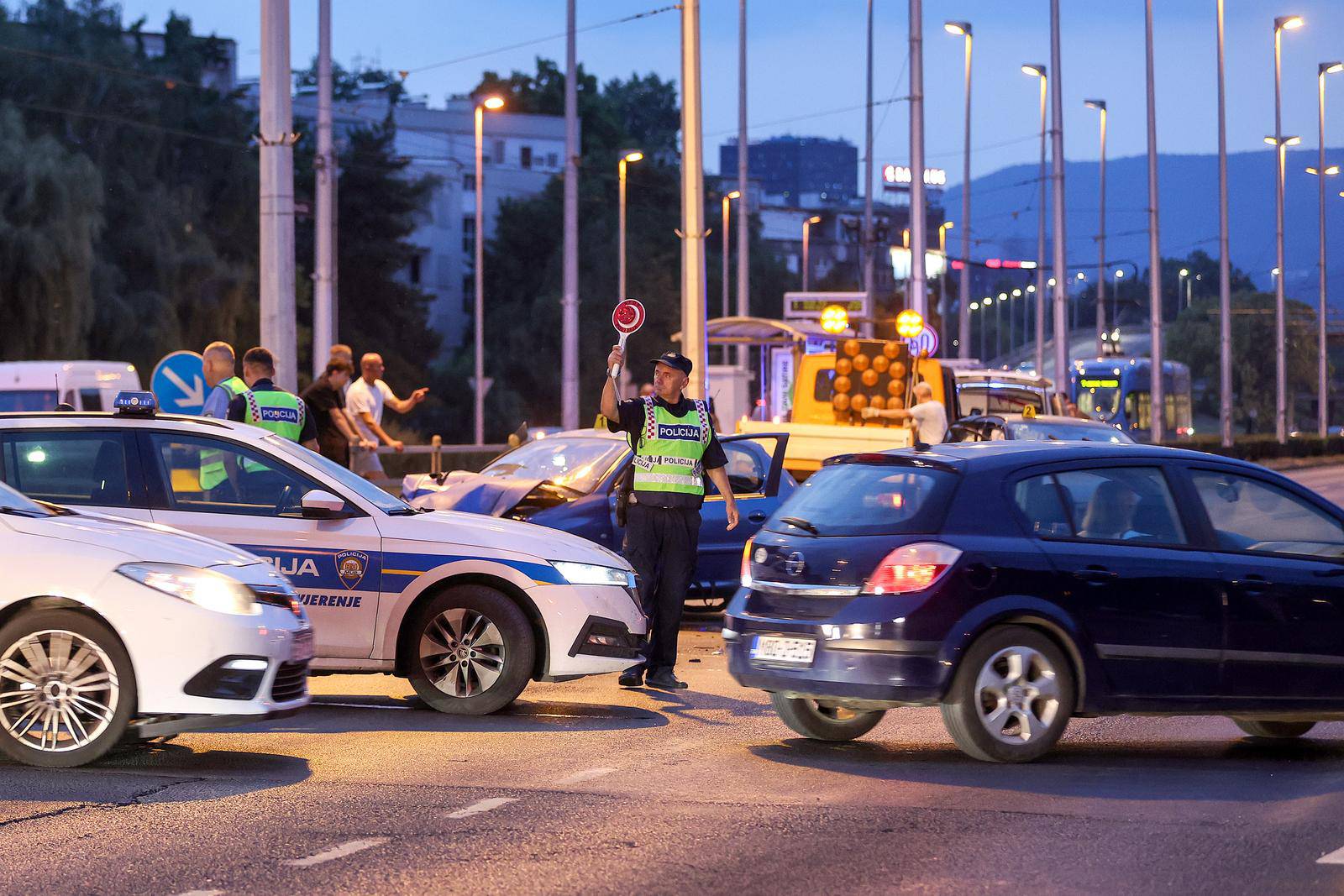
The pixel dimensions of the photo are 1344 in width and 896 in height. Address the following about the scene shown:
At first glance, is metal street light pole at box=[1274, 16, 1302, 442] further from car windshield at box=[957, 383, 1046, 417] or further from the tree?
the tree

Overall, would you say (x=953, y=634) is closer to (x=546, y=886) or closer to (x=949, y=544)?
(x=949, y=544)

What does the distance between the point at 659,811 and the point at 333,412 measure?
773cm

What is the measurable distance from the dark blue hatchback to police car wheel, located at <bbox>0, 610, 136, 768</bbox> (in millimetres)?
2764

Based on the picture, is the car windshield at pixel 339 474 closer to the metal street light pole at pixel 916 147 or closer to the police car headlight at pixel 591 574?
the police car headlight at pixel 591 574

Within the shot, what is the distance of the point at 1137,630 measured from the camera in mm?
8875

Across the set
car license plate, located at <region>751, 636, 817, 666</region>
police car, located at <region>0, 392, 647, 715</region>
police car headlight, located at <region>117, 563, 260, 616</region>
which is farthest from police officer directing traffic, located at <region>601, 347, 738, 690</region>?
police car headlight, located at <region>117, 563, 260, 616</region>

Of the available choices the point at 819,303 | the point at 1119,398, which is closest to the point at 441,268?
the point at 1119,398

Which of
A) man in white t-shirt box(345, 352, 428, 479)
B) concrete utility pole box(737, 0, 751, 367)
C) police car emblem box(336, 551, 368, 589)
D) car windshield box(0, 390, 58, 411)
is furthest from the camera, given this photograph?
concrete utility pole box(737, 0, 751, 367)

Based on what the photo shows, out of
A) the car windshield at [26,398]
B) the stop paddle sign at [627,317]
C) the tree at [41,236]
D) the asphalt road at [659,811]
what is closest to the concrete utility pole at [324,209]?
the car windshield at [26,398]

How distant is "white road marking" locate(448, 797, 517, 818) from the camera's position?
24.3 ft

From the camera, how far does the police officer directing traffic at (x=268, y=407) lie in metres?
12.6

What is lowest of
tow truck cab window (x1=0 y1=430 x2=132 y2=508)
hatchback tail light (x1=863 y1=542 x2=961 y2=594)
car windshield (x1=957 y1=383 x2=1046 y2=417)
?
hatchback tail light (x1=863 y1=542 x2=961 y2=594)

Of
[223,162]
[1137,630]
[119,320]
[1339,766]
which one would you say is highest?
[223,162]

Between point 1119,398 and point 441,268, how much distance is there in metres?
44.0
